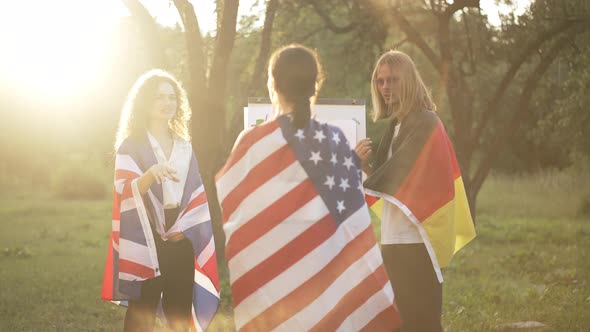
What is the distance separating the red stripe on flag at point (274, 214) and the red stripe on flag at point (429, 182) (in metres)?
0.99

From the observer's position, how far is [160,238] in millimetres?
5797

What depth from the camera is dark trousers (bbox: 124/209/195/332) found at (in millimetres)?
5703

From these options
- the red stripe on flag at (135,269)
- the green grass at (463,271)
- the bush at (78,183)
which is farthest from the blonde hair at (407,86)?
the bush at (78,183)

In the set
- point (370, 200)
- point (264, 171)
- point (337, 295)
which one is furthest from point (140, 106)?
point (337, 295)

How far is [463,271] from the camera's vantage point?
40.0ft

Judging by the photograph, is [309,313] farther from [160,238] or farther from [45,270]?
[45,270]

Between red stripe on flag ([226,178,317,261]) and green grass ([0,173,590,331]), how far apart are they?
13.5 feet

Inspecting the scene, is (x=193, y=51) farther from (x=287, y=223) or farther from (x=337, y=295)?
(x=337, y=295)

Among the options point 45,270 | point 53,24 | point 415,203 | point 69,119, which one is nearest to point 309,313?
point 415,203

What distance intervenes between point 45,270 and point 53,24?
6841 mm

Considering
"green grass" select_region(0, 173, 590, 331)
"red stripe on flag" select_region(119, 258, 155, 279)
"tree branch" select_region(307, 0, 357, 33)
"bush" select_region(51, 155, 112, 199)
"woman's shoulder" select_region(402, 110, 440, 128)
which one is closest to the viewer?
"woman's shoulder" select_region(402, 110, 440, 128)

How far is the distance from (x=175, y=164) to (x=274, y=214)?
1787mm

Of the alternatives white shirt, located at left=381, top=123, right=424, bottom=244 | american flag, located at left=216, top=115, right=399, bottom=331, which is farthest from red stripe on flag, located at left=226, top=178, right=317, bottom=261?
white shirt, located at left=381, top=123, right=424, bottom=244

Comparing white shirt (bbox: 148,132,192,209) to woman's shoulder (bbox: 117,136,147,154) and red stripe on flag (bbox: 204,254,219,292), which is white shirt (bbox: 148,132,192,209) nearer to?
woman's shoulder (bbox: 117,136,147,154)
